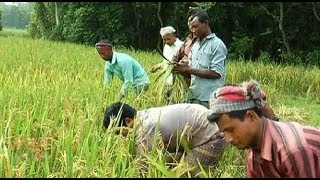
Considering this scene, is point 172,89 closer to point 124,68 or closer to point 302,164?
point 124,68

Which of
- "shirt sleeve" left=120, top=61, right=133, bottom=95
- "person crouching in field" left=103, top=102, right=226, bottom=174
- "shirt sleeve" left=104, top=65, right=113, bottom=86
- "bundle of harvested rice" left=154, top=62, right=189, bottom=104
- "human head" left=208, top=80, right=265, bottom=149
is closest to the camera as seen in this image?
"human head" left=208, top=80, right=265, bottom=149

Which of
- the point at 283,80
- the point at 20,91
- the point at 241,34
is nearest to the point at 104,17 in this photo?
the point at 241,34

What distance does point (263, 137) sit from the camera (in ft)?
7.54

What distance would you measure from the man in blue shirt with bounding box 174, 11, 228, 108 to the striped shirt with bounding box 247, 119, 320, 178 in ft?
5.55

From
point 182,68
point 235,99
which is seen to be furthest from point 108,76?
point 235,99

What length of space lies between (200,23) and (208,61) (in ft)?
0.97

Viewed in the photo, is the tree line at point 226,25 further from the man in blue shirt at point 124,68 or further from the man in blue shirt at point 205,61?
the man in blue shirt at point 205,61

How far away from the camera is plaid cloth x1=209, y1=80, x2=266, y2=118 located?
2.37m

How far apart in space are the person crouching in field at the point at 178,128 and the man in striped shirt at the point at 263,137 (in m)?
0.86

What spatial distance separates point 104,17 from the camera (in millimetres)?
22125

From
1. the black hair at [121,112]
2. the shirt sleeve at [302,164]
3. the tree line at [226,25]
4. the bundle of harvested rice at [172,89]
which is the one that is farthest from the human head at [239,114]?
the tree line at [226,25]

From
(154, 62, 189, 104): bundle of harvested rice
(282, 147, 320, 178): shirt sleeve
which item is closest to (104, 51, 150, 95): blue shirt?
(154, 62, 189, 104): bundle of harvested rice

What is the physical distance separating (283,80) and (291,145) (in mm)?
7146

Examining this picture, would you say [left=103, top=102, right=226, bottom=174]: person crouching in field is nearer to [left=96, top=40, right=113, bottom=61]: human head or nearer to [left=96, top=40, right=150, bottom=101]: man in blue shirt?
[left=96, top=40, right=150, bottom=101]: man in blue shirt
